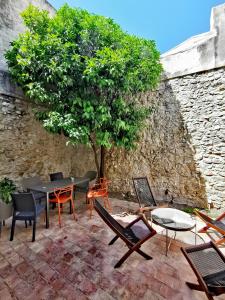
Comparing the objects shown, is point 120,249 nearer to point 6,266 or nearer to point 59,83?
point 6,266

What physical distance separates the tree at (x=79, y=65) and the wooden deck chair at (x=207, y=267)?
2.74 m

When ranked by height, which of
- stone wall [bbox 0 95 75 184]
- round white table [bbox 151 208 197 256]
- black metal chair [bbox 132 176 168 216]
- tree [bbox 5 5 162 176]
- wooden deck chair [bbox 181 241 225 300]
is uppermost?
tree [bbox 5 5 162 176]

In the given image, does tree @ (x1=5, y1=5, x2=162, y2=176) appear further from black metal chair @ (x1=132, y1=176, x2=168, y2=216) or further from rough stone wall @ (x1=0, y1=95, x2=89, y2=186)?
black metal chair @ (x1=132, y1=176, x2=168, y2=216)

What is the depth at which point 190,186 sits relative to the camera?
14.8 ft

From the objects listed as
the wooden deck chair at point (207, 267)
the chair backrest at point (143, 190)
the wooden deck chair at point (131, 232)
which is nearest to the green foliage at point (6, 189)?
the wooden deck chair at point (131, 232)

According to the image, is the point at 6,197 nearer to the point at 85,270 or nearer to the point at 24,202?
the point at 24,202

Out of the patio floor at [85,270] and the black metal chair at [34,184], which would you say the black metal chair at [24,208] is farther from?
the black metal chair at [34,184]

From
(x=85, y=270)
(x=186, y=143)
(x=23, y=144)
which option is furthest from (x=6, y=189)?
(x=186, y=143)

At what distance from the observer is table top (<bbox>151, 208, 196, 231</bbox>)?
2538 millimetres

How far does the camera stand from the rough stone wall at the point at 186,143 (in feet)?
13.5

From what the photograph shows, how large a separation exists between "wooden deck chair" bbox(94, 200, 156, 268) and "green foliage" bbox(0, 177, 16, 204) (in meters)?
2.45

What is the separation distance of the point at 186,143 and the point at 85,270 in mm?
3762

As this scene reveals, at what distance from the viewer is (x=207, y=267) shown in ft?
6.06

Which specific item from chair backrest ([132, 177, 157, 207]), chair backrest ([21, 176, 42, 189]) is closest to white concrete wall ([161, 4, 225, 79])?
chair backrest ([132, 177, 157, 207])
